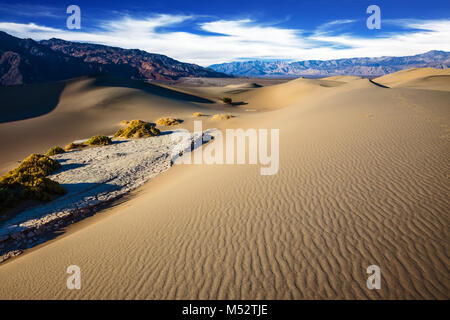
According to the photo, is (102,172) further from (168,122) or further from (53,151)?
(168,122)

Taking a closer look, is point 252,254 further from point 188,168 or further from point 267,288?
point 188,168

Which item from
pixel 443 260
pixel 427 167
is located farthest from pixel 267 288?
pixel 427 167

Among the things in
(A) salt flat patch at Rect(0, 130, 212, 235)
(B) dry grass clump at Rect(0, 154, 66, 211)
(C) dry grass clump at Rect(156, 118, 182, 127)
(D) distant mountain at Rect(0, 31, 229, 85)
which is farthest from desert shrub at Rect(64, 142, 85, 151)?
(D) distant mountain at Rect(0, 31, 229, 85)

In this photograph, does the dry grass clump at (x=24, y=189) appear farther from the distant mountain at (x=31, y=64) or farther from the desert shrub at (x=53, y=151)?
the distant mountain at (x=31, y=64)

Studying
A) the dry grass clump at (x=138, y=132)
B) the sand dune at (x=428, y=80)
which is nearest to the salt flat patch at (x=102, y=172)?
the dry grass clump at (x=138, y=132)

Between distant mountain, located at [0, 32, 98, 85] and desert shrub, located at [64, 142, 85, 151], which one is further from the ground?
distant mountain, located at [0, 32, 98, 85]

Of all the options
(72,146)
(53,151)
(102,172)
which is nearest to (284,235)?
(102,172)

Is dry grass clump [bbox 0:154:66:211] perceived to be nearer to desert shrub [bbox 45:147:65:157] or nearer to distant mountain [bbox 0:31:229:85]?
desert shrub [bbox 45:147:65:157]
